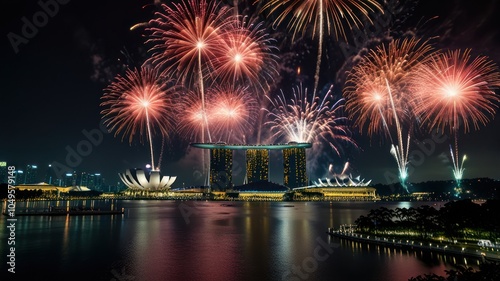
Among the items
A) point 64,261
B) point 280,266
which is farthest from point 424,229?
point 64,261

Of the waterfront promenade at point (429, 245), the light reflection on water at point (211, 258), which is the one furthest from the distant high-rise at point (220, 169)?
the waterfront promenade at point (429, 245)

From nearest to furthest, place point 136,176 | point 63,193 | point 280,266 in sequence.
Answer: point 280,266 → point 136,176 → point 63,193

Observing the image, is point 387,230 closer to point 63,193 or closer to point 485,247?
point 485,247

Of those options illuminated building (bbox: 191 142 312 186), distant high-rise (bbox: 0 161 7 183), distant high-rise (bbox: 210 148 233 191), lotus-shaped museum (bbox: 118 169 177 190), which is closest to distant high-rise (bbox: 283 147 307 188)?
illuminated building (bbox: 191 142 312 186)

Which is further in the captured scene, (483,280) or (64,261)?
(64,261)

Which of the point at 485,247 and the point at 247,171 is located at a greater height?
the point at 247,171

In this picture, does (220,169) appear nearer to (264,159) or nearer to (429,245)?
(264,159)

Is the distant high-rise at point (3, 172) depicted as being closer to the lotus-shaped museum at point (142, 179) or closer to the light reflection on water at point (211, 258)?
the lotus-shaped museum at point (142, 179)

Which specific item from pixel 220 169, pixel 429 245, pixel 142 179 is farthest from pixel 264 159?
pixel 429 245
